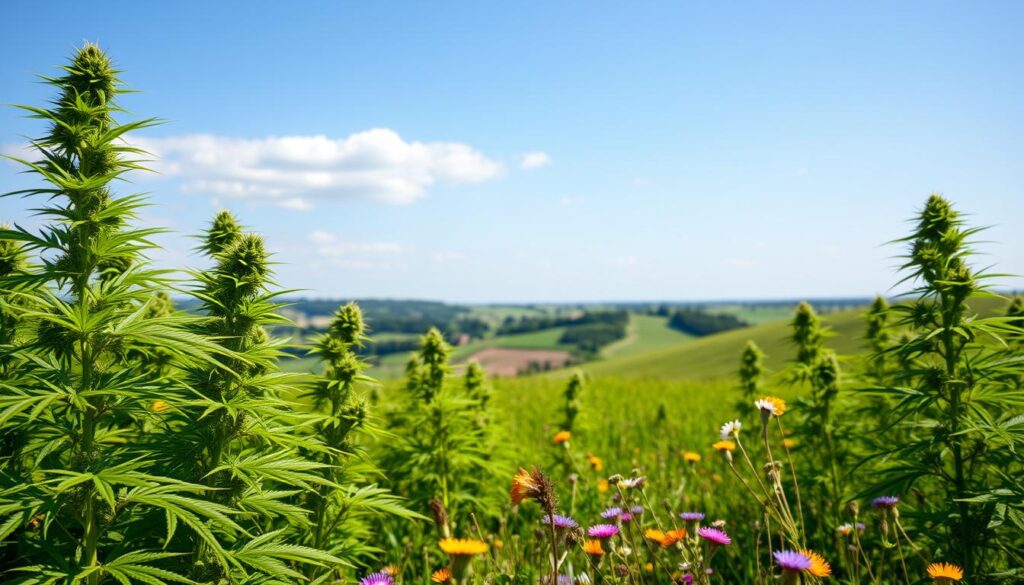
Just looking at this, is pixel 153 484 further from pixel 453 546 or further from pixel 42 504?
pixel 453 546

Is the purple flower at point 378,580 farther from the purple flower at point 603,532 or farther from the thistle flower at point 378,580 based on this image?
the purple flower at point 603,532

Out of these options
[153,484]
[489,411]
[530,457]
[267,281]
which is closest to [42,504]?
[153,484]

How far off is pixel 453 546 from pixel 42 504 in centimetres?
155

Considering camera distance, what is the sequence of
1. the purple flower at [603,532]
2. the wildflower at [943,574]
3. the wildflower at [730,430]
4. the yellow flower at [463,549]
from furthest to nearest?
the wildflower at [730,430] < the purple flower at [603,532] < the wildflower at [943,574] < the yellow flower at [463,549]

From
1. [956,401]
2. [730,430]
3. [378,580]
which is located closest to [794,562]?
[730,430]

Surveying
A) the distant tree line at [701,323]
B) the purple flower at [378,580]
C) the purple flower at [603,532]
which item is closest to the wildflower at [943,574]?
the purple flower at [603,532]

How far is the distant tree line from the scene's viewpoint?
102 m

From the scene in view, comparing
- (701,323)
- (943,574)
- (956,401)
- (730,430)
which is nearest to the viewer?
(943,574)

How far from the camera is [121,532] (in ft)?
8.29

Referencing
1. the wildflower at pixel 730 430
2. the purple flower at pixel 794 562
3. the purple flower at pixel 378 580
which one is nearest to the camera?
the purple flower at pixel 794 562

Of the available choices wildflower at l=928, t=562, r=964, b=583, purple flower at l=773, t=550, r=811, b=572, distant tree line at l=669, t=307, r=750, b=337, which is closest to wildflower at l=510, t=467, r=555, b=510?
purple flower at l=773, t=550, r=811, b=572

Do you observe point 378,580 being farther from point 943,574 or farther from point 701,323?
point 701,323

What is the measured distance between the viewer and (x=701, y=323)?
104 metres

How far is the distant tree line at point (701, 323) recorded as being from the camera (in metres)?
102
